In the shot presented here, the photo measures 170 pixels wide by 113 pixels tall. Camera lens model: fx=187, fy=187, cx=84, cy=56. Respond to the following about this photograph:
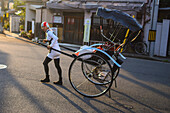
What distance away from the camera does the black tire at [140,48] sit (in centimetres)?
1367

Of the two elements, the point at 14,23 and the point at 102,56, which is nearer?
the point at 102,56

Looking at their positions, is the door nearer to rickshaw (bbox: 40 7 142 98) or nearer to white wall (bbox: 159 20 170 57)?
white wall (bbox: 159 20 170 57)

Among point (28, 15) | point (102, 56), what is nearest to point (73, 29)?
point (28, 15)

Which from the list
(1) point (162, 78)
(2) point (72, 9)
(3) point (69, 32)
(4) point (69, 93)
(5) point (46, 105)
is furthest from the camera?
(3) point (69, 32)

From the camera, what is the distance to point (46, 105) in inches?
155

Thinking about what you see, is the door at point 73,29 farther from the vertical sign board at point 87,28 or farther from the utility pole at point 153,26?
the utility pole at point 153,26

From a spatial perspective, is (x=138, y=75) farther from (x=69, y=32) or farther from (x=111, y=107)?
(x=69, y=32)

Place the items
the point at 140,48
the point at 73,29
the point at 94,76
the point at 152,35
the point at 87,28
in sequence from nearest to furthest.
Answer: the point at 94,76 → the point at 152,35 → the point at 140,48 → the point at 87,28 → the point at 73,29

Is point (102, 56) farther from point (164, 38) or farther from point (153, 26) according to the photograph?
point (164, 38)

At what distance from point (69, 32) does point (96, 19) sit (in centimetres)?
306

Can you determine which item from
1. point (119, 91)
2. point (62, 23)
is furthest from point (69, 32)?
point (119, 91)

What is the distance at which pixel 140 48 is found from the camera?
45.0ft

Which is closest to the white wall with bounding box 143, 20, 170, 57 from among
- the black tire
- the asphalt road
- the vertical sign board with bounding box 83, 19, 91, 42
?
the black tire

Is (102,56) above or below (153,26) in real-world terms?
below
